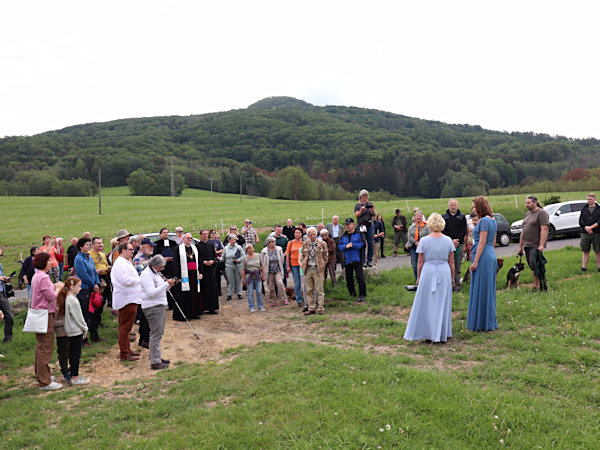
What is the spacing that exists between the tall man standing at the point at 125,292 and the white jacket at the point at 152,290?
0.26m

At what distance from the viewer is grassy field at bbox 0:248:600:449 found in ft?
13.8

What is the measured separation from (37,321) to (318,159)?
122 m

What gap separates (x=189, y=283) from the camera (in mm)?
10516

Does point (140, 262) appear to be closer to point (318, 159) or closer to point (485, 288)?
point (485, 288)

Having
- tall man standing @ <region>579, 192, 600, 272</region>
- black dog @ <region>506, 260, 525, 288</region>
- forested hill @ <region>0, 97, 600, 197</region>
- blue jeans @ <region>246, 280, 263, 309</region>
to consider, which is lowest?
blue jeans @ <region>246, 280, 263, 309</region>

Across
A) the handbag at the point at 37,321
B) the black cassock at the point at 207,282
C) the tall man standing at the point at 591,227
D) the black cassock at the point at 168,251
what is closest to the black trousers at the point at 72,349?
the handbag at the point at 37,321

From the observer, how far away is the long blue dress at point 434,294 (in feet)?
22.8

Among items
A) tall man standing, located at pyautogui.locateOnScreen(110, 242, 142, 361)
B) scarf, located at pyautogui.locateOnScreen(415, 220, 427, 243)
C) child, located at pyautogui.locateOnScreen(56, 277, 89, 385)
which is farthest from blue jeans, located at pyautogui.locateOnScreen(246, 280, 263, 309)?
child, located at pyautogui.locateOnScreen(56, 277, 89, 385)

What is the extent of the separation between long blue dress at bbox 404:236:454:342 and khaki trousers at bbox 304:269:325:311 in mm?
3278

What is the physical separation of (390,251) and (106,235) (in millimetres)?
19405

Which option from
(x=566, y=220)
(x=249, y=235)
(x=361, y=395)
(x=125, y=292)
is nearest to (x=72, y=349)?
(x=125, y=292)

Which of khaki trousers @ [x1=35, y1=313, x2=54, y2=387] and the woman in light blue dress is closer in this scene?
khaki trousers @ [x1=35, y1=313, x2=54, y2=387]

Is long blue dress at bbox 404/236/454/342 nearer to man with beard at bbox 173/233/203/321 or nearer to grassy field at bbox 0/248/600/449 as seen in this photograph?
grassy field at bbox 0/248/600/449

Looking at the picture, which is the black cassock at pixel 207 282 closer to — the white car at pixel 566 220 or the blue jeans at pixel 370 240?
the blue jeans at pixel 370 240
